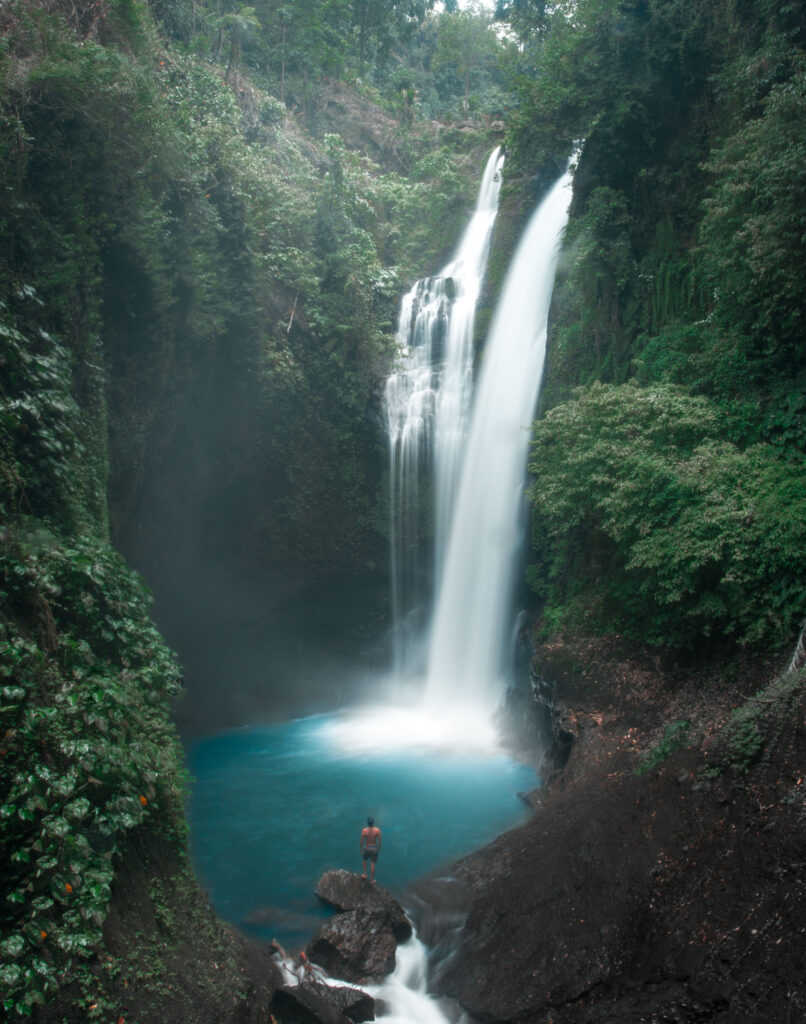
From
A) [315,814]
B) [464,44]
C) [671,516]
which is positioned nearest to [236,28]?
[464,44]

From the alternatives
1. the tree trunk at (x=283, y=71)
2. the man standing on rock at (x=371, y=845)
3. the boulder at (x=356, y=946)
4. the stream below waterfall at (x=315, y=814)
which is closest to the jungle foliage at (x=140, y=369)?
the tree trunk at (x=283, y=71)

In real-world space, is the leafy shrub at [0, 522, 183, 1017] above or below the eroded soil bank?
above

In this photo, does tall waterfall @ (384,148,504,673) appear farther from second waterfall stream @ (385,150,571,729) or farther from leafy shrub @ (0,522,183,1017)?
leafy shrub @ (0,522,183,1017)

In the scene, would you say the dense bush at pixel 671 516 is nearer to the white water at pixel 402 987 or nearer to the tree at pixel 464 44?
the white water at pixel 402 987

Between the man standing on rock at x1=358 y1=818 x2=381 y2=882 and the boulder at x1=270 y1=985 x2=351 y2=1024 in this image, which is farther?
the man standing on rock at x1=358 y1=818 x2=381 y2=882

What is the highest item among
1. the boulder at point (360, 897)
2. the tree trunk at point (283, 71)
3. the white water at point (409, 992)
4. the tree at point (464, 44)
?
the tree at point (464, 44)

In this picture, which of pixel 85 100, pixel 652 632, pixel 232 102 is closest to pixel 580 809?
pixel 652 632

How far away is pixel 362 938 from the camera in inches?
281

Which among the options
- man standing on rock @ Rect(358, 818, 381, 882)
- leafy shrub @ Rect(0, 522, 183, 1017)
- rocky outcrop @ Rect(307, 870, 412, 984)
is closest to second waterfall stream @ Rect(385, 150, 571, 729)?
man standing on rock @ Rect(358, 818, 381, 882)

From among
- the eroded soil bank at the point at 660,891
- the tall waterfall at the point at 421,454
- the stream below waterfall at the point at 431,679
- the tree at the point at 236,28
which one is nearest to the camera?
the eroded soil bank at the point at 660,891

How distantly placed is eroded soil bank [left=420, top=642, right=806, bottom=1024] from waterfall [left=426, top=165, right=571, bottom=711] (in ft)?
25.2

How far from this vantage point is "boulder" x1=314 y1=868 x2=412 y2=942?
299 inches

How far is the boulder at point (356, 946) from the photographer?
22.7ft

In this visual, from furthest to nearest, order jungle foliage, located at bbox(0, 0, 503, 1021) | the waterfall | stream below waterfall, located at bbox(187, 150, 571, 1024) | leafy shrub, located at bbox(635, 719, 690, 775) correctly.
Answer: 1. the waterfall
2. stream below waterfall, located at bbox(187, 150, 571, 1024)
3. leafy shrub, located at bbox(635, 719, 690, 775)
4. jungle foliage, located at bbox(0, 0, 503, 1021)
